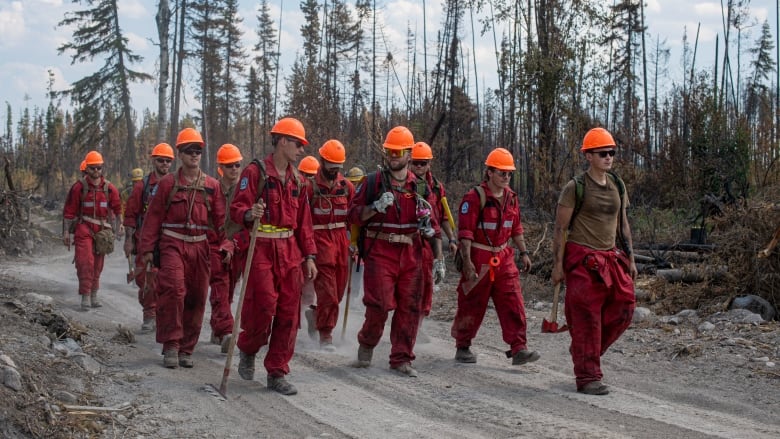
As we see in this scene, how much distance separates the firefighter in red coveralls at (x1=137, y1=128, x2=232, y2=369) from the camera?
804 centimetres

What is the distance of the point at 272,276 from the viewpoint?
277 inches

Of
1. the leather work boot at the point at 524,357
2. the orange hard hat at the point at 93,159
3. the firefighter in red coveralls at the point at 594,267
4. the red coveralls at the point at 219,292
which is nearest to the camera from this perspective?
the firefighter in red coveralls at the point at 594,267

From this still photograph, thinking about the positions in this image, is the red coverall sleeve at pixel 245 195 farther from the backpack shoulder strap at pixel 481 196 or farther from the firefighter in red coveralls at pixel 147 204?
the firefighter in red coveralls at pixel 147 204

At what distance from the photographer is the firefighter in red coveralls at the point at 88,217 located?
12.5m

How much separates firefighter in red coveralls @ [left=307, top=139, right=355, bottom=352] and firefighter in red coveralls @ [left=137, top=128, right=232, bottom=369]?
5.52ft

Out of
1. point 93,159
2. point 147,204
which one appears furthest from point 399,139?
point 93,159

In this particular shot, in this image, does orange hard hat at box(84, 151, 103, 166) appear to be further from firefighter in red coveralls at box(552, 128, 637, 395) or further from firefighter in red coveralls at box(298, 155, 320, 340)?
firefighter in red coveralls at box(552, 128, 637, 395)

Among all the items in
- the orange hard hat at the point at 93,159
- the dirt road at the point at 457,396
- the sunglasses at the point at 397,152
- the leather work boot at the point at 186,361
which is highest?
the orange hard hat at the point at 93,159

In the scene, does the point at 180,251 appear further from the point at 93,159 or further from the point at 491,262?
the point at 93,159

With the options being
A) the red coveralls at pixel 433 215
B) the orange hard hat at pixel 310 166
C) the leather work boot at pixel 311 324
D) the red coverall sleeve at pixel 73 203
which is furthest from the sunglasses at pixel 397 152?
the red coverall sleeve at pixel 73 203

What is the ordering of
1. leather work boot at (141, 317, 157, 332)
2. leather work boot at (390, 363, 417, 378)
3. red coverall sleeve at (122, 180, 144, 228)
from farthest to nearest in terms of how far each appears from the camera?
red coverall sleeve at (122, 180, 144, 228) < leather work boot at (141, 317, 157, 332) < leather work boot at (390, 363, 417, 378)

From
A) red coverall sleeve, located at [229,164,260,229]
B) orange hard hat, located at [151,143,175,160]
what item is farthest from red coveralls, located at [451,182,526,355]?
orange hard hat, located at [151,143,175,160]

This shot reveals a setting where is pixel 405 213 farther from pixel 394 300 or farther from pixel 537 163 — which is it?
pixel 537 163

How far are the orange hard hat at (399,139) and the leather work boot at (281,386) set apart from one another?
2620 millimetres
